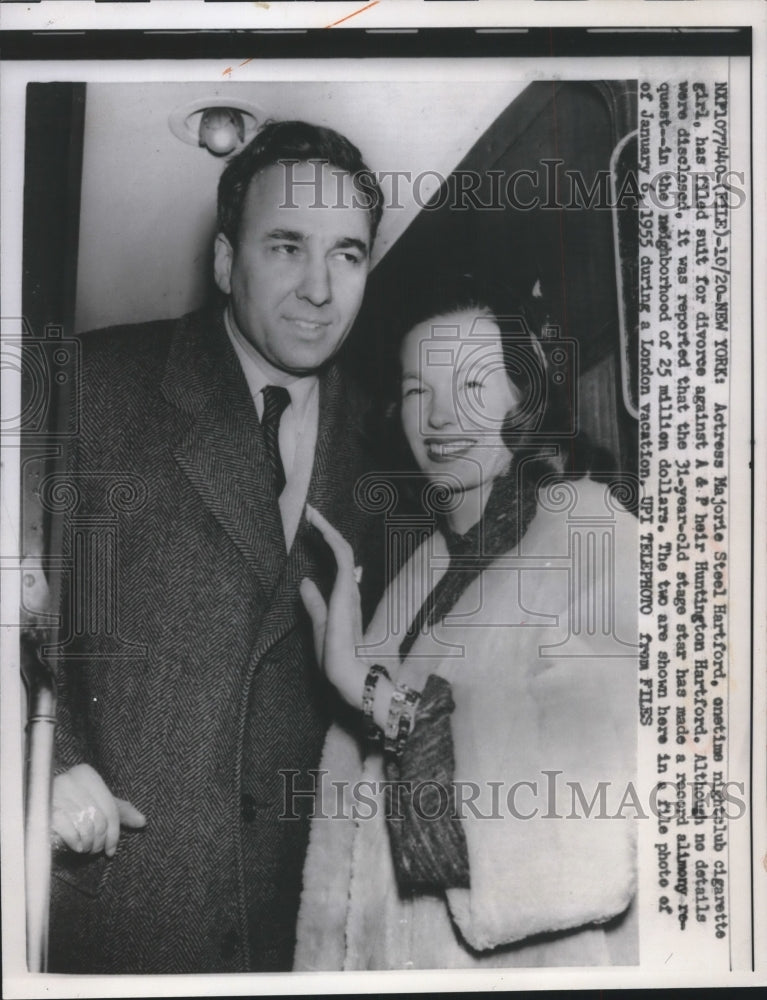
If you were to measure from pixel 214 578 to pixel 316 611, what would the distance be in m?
0.14

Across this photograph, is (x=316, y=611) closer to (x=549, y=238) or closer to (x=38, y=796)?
(x=38, y=796)

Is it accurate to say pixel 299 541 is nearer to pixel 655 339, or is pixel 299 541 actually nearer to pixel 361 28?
pixel 655 339

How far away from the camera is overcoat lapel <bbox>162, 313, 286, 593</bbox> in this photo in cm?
122

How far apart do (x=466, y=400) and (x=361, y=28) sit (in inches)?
20.0

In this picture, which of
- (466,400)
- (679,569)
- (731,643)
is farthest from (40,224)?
(731,643)

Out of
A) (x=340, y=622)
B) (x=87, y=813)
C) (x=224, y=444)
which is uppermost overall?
(x=224, y=444)

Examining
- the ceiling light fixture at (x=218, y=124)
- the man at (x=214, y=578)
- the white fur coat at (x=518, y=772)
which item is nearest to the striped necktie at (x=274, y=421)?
the man at (x=214, y=578)

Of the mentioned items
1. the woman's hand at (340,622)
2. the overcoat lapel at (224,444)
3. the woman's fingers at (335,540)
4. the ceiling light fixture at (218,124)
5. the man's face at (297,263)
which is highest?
the ceiling light fixture at (218,124)

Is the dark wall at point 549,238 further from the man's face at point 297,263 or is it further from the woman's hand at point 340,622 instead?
the woman's hand at point 340,622

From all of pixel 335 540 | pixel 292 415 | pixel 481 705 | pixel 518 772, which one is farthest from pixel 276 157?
pixel 518 772

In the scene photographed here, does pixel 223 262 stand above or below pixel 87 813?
above

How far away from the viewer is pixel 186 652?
3.98 ft

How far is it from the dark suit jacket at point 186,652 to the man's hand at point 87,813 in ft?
0.05

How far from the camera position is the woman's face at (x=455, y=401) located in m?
1.24
